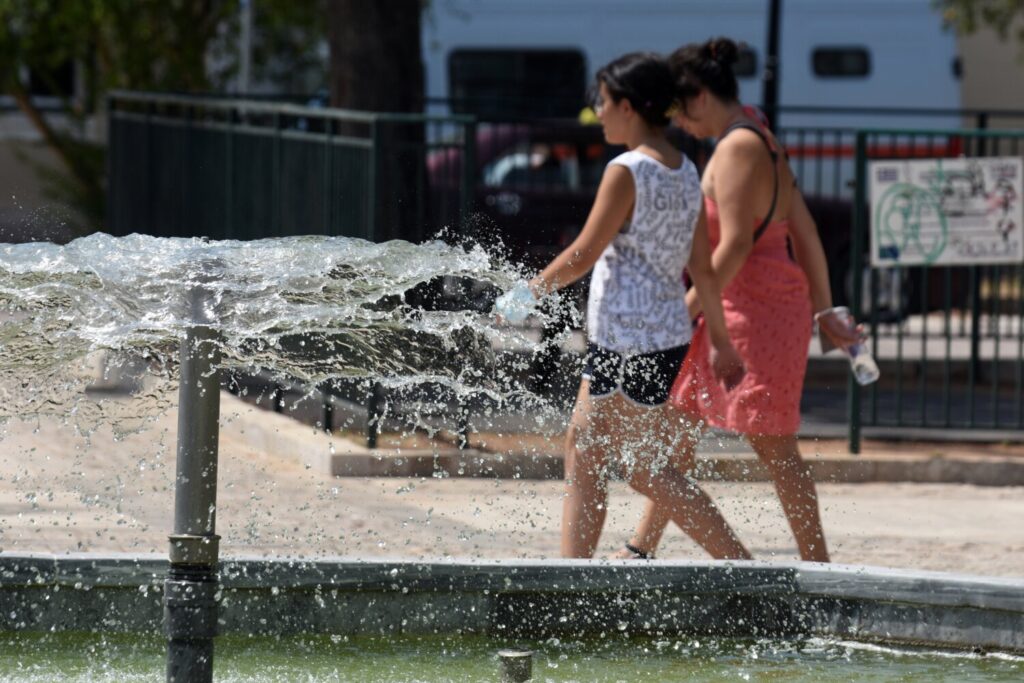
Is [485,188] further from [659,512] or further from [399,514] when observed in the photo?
[659,512]

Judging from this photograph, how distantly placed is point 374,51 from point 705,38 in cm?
853

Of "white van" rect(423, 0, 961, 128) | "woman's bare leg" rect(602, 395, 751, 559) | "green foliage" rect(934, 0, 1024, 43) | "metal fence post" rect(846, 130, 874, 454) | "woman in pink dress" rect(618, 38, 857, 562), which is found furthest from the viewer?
"green foliage" rect(934, 0, 1024, 43)

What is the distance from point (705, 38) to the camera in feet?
65.9

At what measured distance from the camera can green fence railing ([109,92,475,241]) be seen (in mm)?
9273

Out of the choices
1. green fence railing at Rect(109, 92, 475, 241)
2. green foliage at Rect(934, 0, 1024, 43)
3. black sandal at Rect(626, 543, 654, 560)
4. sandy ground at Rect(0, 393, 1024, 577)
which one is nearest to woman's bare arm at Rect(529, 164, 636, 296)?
black sandal at Rect(626, 543, 654, 560)

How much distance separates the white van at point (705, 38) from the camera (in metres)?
19.7

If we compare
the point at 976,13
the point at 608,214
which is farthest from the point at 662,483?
the point at 976,13

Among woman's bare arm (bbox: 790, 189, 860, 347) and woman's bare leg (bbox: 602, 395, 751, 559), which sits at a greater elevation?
woman's bare arm (bbox: 790, 189, 860, 347)

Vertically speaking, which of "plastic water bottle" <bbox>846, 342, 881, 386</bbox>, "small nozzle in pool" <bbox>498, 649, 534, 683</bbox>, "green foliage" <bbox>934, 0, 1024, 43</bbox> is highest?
"green foliage" <bbox>934, 0, 1024, 43</bbox>

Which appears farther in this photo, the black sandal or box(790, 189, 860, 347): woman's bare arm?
box(790, 189, 860, 347): woman's bare arm

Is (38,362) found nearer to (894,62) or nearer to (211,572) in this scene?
(211,572)

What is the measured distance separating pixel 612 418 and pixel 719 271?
0.68 m

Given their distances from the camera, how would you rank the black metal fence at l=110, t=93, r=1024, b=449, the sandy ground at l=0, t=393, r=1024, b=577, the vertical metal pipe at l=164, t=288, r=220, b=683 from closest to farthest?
the vertical metal pipe at l=164, t=288, r=220, b=683 < the sandy ground at l=0, t=393, r=1024, b=577 < the black metal fence at l=110, t=93, r=1024, b=449

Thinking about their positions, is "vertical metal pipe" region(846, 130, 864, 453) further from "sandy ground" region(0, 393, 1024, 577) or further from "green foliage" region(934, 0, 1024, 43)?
"green foliage" region(934, 0, 1024, 43)
